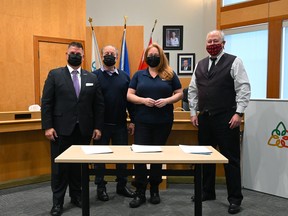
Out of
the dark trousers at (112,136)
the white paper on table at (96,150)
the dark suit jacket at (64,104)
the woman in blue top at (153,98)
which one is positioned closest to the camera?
the white paper on table at (96,150)

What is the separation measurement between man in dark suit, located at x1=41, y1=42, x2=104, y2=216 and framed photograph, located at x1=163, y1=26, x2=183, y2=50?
10.4 feet

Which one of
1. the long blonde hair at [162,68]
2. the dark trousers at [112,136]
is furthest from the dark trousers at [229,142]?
the dark trousers at [112,136]

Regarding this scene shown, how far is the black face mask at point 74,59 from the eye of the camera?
2609mm

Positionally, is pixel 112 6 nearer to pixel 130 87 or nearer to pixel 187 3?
pixel 187 3

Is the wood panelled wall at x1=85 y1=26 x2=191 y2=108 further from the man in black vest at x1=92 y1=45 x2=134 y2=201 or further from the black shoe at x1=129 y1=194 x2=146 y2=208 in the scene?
the black shoe at x1=129 y1=194 x2=146 y2=208

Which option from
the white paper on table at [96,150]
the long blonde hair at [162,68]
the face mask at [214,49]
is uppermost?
the face mask at [214,49]

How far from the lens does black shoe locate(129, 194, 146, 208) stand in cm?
277

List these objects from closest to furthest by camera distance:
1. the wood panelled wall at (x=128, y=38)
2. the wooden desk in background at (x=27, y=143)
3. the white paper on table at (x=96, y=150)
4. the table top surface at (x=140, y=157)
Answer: the table top surface at (x=140, y=157) → the white paper on table at (x=96, y=150) → the wooden desk in background at (x=27, y=143) → the wood panelled wall at (x=128, y=38)

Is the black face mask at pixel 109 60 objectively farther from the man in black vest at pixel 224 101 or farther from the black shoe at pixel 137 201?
the black shoe at pixel 137 201

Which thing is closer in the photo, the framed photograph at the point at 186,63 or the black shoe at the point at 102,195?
the black shoe at the point at 102,195

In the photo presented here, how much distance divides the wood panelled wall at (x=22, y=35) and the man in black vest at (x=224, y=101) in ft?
7.78

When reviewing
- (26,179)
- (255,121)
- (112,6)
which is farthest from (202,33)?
(26,179)

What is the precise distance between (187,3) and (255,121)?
321cm

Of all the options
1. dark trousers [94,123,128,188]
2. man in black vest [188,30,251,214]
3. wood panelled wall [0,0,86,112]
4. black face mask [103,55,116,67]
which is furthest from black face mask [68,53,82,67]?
wood panelled wall [0,0,86,112]
